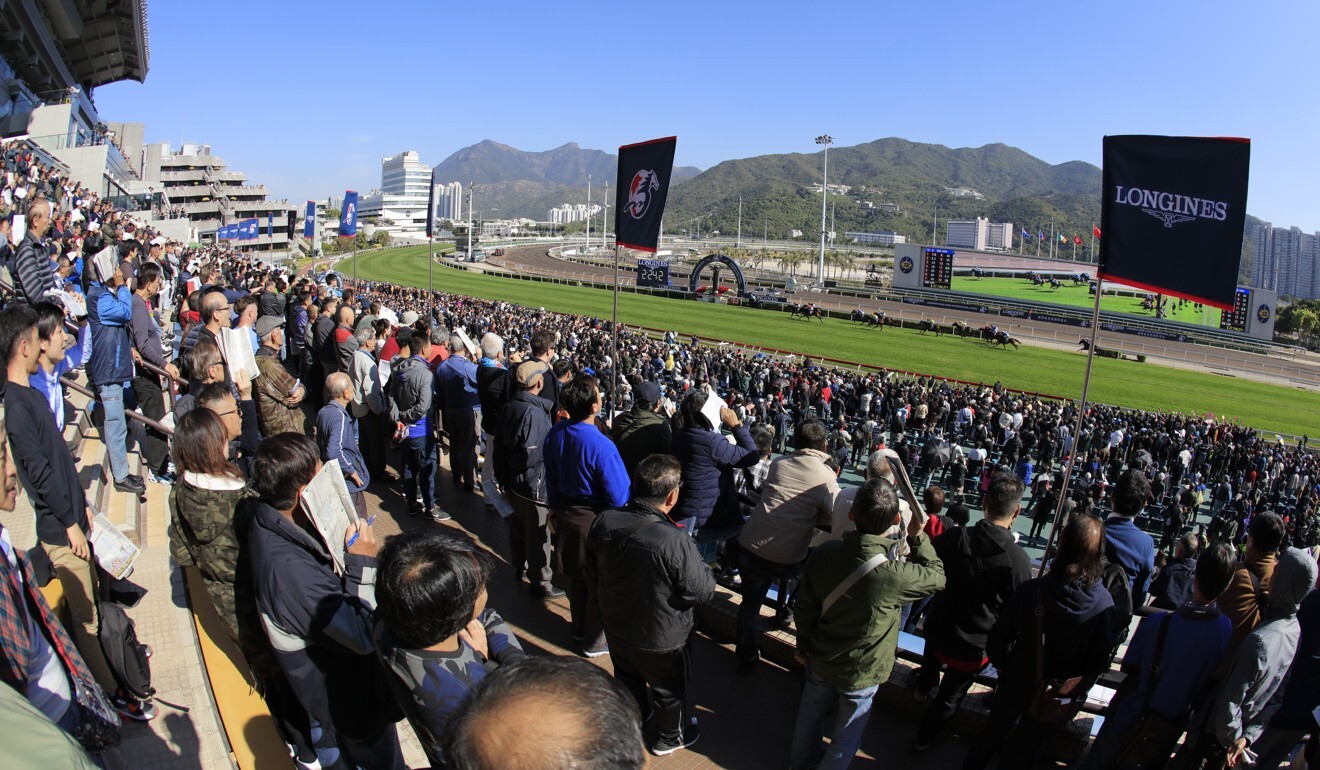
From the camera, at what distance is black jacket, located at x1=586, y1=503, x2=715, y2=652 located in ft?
10.9

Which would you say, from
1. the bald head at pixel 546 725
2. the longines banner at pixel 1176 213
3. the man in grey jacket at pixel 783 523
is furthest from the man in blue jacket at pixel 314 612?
the longines banner at pixel 1176 213

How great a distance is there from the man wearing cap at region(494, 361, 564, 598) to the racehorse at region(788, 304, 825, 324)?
44362 millimetres

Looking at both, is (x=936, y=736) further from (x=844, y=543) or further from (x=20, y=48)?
(x=20, y=48)

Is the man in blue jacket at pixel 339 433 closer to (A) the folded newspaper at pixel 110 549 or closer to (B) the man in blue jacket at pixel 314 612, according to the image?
(A) the folded newspaper at pixel 110 549

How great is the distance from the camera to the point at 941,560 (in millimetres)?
3734

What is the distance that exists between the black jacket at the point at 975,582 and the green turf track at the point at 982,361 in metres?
29.4

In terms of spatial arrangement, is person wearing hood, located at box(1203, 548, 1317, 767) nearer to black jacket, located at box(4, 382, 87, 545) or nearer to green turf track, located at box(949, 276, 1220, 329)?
black jacket, located at box(4, 382, 87, 545)

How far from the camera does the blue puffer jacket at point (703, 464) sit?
4.47 metres

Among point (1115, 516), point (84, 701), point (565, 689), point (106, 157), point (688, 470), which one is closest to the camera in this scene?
point (565, 689)

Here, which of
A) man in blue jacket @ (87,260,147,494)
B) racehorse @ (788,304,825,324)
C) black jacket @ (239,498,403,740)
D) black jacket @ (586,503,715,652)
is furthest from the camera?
racehorse @ (788,304,825,324)

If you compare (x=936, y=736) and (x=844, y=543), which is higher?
(x=844, y=543)

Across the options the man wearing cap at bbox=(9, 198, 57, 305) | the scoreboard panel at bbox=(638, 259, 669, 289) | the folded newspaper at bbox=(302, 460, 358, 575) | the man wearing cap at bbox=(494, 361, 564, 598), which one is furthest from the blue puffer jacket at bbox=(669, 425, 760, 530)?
the scoreboard panel at bbox=(638, 259, 669, 289)

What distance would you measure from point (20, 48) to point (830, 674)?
47747mm

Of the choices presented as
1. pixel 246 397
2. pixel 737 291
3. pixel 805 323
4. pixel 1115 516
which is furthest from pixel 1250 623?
pixel 737 291
